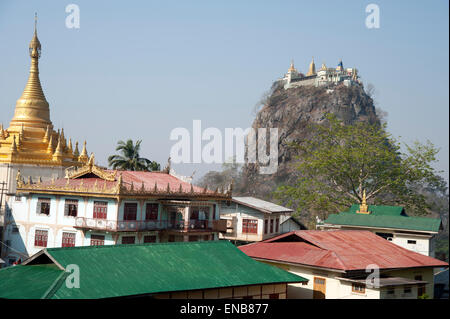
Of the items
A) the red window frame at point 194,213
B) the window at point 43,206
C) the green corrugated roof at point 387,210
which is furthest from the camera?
the green corrugated roof at point 387,210

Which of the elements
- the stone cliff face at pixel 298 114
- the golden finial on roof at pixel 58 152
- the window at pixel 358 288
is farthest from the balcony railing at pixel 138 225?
the stone cliff face at pixel 298 114

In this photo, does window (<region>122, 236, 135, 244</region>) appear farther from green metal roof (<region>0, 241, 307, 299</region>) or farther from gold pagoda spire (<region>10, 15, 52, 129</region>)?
gold pagoda spire (<region>10, 15, 52, 129</region>)

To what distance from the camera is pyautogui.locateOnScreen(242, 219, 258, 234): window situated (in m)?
51.3

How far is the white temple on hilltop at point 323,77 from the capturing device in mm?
139337

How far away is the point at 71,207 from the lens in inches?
1628

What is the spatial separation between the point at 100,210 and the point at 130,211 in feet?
6.77

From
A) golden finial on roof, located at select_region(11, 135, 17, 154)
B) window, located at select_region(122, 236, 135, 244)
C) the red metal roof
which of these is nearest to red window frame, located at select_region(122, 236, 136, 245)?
window, located at select_region(122, 236, 135, 244)

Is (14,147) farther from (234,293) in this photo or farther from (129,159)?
(234,293)

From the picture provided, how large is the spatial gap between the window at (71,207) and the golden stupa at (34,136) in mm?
12133

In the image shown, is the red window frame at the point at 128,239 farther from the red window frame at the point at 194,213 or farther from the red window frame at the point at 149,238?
the red window frame at the point at 194,213

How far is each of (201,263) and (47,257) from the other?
6.45 m

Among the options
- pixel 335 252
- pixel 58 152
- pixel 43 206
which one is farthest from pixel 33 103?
pixel 335 252

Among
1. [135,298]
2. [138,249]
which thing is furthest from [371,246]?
[135,298]

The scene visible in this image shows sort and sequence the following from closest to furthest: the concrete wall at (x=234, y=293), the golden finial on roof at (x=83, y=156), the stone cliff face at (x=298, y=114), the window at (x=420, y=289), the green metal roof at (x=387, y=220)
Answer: the concrete wall at (x=234, y=293)
the window at (x=420, y=289)
the green metal roof at (x=387, y=220)
the golden finial on roof at (x=83, y=156)
the stone cliff face at (x=298, y=114)
